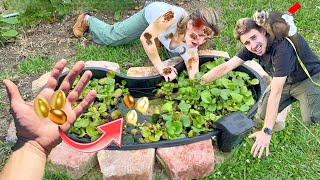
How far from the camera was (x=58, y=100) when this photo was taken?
6.14ft

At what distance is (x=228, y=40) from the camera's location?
11.9ft

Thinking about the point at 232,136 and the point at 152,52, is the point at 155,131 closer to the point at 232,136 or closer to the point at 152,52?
the point at 232,136

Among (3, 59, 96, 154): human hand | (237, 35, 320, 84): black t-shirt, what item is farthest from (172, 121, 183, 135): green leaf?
(3, 59, 96, 154): human hand

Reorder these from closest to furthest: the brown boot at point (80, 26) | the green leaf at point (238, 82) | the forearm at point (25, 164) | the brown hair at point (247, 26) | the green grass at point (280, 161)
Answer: the forearm at point (25, 164), the brown hair at point (247, 26), the green grass at point (280, 161), the green leaf at point (238, 82), the brown boot at point (80, 26)

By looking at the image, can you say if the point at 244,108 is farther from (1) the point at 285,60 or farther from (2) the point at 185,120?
(1) the point at 285,60

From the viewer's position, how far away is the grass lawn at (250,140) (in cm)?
259

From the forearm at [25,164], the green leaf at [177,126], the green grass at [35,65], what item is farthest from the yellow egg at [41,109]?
the green grass at [35,65]

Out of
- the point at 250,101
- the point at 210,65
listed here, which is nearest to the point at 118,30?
the point at 210,65

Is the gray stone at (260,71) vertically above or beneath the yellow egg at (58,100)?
beneath

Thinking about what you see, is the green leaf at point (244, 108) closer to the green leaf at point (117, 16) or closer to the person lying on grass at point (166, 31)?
the person lying on grass at point (166, 31)

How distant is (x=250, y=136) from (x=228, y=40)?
130 cm

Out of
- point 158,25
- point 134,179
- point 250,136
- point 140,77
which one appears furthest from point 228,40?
point 134,179

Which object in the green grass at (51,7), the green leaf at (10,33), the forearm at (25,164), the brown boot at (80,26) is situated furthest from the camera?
the green grass at (51,7)

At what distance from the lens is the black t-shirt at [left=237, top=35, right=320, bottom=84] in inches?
92.3
